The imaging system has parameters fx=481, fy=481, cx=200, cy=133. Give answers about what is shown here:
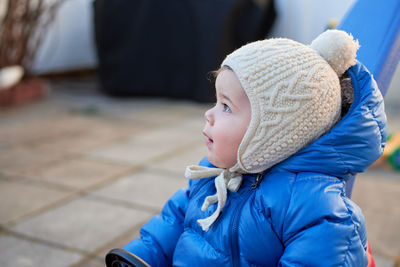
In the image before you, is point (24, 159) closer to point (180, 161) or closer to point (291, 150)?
point (180, 161)

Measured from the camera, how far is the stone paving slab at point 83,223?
6.53 ft

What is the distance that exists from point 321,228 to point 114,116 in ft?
12.1

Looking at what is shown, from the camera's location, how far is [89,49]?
23.9 ft

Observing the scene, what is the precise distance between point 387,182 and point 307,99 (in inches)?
73.4

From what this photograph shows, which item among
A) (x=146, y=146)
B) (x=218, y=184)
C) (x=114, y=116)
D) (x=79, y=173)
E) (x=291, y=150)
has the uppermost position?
(x=291, y=150)

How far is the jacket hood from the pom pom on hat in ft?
0.21

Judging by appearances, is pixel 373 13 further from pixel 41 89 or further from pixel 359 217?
pixel 41 89

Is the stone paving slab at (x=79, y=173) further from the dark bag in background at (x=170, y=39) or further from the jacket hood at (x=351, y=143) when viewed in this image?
the dark bag in background at (x=170, y=39)

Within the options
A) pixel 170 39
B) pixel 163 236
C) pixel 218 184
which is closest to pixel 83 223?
pixel 163 236

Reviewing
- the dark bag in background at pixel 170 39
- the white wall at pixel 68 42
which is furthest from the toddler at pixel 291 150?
the white wall at pixel 68 42

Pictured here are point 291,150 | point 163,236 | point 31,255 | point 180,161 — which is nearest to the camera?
point 291,150

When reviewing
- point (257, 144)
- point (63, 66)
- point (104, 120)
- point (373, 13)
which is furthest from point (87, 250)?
point (63, 66)

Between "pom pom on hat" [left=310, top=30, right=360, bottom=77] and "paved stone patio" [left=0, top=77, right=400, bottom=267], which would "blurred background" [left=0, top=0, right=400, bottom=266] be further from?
"pom pom on hat" [left=310, top=30, right=360, bottom=77]

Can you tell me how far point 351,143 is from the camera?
107 cm
